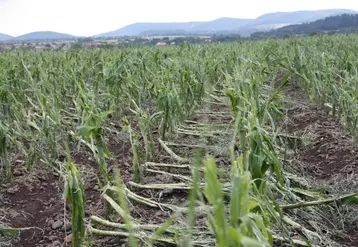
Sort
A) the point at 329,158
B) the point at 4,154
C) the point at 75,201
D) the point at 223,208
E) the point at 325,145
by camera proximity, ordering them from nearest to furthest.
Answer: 1. the point at 223,208
2. the point at 75,201
3. the point at 4,154
4. the point at 329,158
5. the point at 325,145

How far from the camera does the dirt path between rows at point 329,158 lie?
2088mm

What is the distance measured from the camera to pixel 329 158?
10.1ft

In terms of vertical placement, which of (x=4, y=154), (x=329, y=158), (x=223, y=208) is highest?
(x=223, y=208)

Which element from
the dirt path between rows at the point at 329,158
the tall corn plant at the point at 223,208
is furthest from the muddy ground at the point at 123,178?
the tall corn plant at the point at 223,208

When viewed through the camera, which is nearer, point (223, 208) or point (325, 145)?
point (223, 208)

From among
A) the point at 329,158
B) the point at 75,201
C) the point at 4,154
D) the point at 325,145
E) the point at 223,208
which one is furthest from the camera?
the point at 325,145

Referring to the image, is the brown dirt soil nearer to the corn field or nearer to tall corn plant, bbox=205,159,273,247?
the corn field

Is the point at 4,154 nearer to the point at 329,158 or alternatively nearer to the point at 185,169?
the point at 185,169

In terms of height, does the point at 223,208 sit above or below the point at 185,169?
above

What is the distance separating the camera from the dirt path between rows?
209 cm

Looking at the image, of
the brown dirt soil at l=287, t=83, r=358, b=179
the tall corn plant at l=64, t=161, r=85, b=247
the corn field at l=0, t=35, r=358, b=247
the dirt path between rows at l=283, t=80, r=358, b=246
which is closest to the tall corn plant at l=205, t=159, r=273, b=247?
the corn field at l=0, t=35, r=358, b=247

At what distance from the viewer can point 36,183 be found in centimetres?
271

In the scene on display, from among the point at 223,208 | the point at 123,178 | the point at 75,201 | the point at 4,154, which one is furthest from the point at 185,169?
the point at 223,208

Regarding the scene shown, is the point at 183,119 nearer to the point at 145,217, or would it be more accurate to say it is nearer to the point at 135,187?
the point at 135,187
